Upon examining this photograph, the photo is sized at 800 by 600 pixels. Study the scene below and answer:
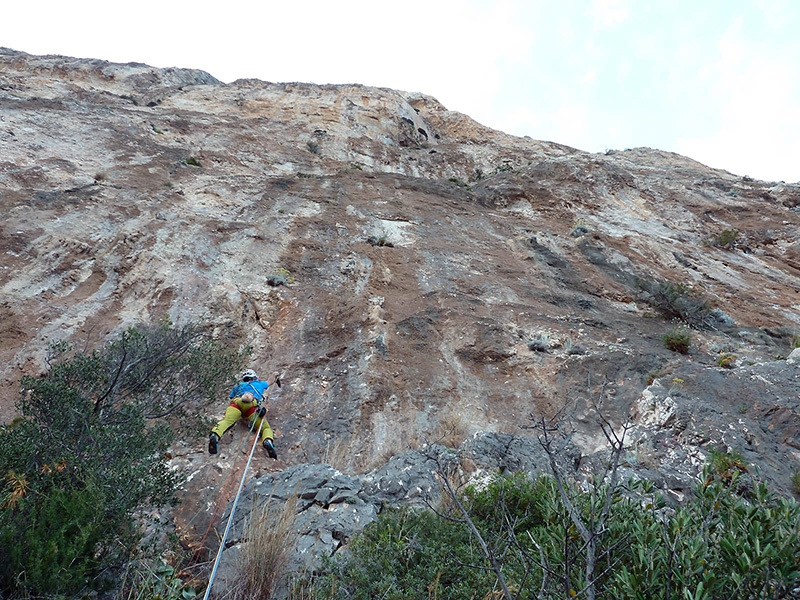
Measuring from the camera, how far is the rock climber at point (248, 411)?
5551mm

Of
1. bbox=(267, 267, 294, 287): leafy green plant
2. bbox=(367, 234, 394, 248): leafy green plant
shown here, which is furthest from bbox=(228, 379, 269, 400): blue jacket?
bbox=(367, 234, 394, 248): leafy green plant

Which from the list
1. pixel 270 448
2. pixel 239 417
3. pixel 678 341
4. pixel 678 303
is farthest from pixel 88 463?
pixel 678 303

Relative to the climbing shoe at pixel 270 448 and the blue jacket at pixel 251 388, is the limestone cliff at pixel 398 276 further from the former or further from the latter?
the blue jacket at pixel 251 388

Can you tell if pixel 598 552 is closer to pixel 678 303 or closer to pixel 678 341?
pixel 678 341

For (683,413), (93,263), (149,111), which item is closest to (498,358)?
(683,413)

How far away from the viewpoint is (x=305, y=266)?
1030cm

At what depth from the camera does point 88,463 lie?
12.3ft

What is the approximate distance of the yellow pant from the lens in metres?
5.66

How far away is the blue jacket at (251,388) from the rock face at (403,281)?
1.53 feet

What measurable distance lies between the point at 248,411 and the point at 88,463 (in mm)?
2303

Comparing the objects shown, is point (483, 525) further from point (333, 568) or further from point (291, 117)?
point (291, 117)

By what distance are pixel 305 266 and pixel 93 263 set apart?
404 centimetres

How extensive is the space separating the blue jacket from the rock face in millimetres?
466

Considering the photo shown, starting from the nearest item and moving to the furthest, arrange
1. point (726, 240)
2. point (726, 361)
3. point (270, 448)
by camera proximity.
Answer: point (270, 448), point (726, 361), point (726, 240)
